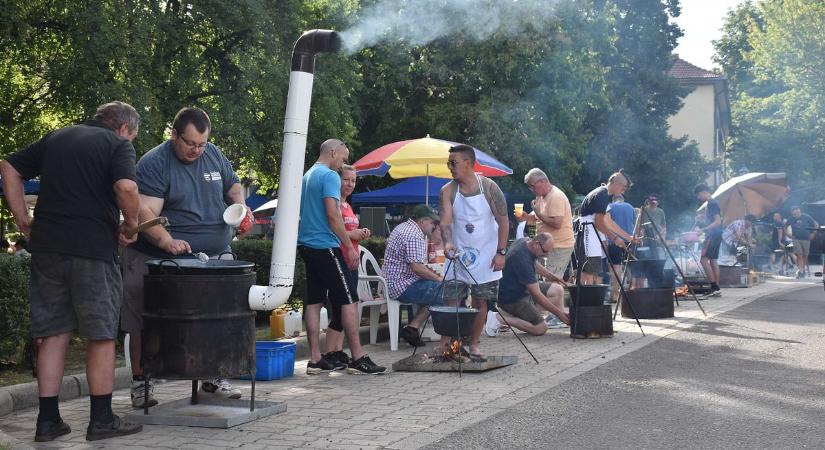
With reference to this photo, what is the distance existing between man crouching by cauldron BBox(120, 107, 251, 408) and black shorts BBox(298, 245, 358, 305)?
166 centimetres

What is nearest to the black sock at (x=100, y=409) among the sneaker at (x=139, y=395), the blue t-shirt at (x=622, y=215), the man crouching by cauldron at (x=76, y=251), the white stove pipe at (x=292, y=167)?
the man crouching by cauldron at (x=76, y=251)

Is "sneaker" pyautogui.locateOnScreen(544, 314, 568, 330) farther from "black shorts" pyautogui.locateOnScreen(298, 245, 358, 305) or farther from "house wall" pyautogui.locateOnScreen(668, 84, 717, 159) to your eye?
"house wall" pyautogui.locateOnScreen(668, 84, 717, 159)

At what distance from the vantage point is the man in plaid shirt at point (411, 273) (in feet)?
34.0

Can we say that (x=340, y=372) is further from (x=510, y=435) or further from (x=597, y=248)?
(x=597, y=248)

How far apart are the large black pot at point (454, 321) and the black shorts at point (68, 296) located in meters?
3.33

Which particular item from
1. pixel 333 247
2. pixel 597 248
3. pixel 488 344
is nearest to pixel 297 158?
pixel 333 247

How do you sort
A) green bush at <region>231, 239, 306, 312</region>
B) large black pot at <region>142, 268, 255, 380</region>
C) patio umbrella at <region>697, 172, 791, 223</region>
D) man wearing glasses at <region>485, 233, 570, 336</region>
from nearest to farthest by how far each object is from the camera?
large black pot at <region>142, 268, 255, 380</region> < man wearing glasses at <region>485, 233, 570, 336</region> < green bush at <region>231, 239, 306, 312</region> < patio umbrella at <region>697, 172, 791, 223</region>

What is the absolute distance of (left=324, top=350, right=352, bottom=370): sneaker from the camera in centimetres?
883

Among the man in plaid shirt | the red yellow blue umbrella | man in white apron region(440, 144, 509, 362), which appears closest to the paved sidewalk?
the man in plaid shirt

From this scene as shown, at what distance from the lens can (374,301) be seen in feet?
35.7

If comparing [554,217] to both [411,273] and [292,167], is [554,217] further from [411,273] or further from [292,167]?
[292,167]

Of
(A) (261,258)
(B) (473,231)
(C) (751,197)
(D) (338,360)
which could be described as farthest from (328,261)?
(C) (751,197)

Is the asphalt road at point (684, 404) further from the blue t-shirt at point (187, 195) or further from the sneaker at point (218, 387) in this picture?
the blue t-shirt at point (187, 195)

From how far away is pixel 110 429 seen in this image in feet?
19.5
